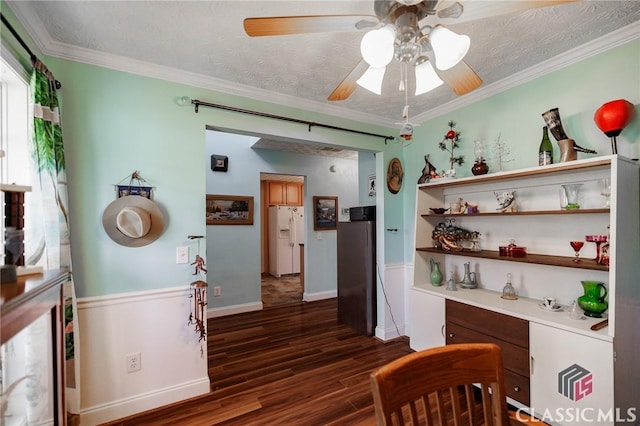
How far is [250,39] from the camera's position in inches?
66.3

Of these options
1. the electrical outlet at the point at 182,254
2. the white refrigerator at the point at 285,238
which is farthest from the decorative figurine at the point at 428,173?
the white refrigerator at the point at 285,238

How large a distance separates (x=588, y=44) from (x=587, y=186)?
3.00 feet

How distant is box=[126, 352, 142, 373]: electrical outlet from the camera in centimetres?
188

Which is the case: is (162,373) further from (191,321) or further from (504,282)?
(504,282)

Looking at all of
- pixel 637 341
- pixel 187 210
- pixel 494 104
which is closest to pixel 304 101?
pixel 187 210

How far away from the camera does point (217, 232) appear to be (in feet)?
12.7

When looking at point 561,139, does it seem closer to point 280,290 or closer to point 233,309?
point 233,309

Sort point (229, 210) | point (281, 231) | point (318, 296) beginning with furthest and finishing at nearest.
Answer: point (281, 231), point (318, 296), point (229, 210)

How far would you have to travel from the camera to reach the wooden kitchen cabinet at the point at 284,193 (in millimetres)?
6625

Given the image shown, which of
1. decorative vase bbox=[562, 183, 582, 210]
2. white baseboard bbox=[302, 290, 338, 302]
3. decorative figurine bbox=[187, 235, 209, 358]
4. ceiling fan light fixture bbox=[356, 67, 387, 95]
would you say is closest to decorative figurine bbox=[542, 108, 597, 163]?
decorative vase bbox=[562, 183, 582, 210]

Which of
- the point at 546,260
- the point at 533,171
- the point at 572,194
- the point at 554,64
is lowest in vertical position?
the point at 546,260

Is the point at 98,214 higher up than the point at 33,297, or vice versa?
the point at 98,214

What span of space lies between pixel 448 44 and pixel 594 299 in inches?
69.4

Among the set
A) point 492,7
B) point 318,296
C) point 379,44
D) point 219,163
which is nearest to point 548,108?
point 492,7
